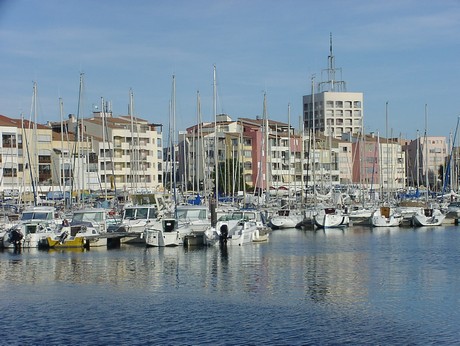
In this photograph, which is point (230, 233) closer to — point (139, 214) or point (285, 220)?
point (139, 214)

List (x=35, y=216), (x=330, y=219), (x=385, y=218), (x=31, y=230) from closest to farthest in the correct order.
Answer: (x=31, y=230), (x=35, y=216), (x=330, y=219), (x=385, y=218)

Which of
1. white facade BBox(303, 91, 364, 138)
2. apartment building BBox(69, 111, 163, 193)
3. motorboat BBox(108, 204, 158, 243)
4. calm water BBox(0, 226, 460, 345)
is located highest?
white facade BBox(303, 91, 364, 138)

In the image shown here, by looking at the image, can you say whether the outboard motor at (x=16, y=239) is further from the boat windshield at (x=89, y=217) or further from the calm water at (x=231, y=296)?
the boat windshield at (x=89, y=217)

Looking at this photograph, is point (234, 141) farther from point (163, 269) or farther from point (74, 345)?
point (74, 345)

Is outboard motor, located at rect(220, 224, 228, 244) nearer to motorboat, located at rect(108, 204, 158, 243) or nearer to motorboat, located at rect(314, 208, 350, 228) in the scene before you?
motorboat, located at rect(108, 204, 158, 243)

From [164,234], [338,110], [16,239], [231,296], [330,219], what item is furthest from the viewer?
[338,110]

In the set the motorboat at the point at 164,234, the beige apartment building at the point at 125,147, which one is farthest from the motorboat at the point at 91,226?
the beige apartment building at the point at 125,147

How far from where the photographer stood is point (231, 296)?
116ft

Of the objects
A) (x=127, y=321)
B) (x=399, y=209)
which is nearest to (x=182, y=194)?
(x=399, y=209)

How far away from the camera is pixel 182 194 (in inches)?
3310

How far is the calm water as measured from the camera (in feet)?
92.0

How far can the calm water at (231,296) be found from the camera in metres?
28.0

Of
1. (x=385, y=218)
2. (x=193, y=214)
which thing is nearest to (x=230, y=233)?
(x=193, y=214)

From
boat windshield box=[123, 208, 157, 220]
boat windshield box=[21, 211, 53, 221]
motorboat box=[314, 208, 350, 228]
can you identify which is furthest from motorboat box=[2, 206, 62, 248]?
motorboat box=[314, 208, 350, 228]
